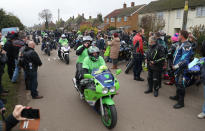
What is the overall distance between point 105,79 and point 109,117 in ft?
2.59

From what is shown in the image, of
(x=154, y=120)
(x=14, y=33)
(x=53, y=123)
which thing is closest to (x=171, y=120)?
(x=154, y=120)

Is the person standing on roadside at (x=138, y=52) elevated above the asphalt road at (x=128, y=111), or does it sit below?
above

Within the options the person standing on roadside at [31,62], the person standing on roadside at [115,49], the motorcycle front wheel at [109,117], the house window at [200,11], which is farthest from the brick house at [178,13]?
the motorcycle front wheel at [109,117]

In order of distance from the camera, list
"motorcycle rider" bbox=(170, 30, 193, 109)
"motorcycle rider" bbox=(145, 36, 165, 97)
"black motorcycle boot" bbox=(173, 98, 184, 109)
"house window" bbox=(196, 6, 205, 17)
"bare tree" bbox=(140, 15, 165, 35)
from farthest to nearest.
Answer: "house window" bbox=(196, 6, 205, 17)
"bare tree" bbox=(140, 15, 165, 35)
"motorcycle rider" bbox=(145, 36, 165, 97)
"black motorcycle boot" bbox=(173, 98, 184, 109)
"motorcycle rider" bbox=(170, 30, 193, 109)

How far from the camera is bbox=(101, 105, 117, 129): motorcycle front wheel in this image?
3455 millimetres

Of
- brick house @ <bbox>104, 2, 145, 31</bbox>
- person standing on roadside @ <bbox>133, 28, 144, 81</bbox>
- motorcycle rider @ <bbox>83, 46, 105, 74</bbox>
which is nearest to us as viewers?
motorcycle rider @ <bbox>83, 46, 105, 74</bbox>

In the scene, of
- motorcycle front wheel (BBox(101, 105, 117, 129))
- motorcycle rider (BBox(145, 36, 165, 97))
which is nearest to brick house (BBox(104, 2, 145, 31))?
motorcycle rider (BBox(145, 36, 165, 97))

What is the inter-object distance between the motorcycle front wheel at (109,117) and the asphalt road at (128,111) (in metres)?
0.16

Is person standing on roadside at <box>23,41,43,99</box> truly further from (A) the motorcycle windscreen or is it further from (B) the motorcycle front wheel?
(B) the motorcycle front wheel

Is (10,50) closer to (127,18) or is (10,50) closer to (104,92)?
(104,92)

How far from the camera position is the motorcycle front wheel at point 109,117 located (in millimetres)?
3455

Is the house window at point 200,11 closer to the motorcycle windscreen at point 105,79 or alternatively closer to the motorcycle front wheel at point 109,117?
the motorcycle windscreen at point 105,79

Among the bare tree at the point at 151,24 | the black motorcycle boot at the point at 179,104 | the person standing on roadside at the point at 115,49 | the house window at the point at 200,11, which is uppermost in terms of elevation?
the house window at the point at 200,11

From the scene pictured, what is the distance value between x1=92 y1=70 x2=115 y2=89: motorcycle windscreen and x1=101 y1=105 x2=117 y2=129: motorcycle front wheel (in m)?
0.44
